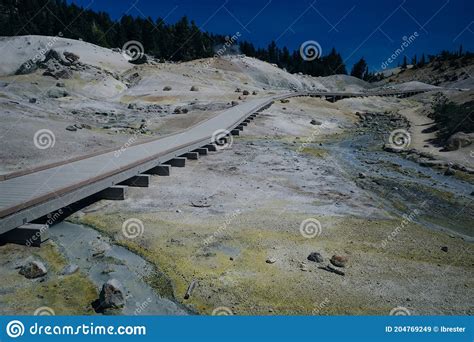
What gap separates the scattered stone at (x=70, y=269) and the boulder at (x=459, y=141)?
20.8 meters

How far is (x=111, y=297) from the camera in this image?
5.99m

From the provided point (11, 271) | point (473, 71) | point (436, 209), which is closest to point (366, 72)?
point (473, 71)

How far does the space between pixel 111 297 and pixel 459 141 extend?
2126 centimetres

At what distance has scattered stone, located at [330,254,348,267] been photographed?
7.55 metres

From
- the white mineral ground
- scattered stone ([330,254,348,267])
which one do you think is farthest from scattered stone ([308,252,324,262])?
scattered stone ([330,254,348,267])

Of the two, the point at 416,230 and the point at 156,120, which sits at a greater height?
the point at 156,120

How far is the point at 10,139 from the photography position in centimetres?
1711

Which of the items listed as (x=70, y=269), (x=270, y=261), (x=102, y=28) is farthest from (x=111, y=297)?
(x=102, y=28)

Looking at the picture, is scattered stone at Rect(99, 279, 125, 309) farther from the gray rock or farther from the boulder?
the gray rock

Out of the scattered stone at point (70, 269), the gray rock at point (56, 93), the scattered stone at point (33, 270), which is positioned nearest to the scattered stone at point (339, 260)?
the scattered stone at point (70, 269)

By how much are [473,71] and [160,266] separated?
106 metres

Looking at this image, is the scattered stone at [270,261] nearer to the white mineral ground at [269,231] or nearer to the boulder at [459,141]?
the white mineral ground at [269,231]

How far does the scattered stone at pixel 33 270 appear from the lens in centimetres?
682

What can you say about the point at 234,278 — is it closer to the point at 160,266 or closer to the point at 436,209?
the point at 160,266
